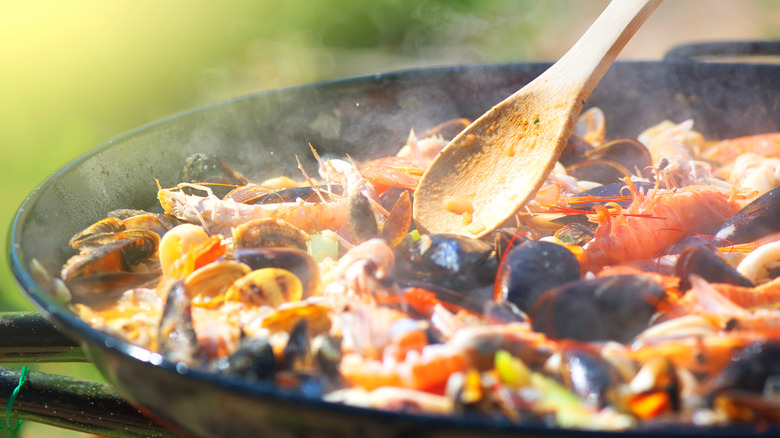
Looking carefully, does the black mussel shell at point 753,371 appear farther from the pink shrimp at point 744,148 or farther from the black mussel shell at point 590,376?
the pink shrimp at point 744,148

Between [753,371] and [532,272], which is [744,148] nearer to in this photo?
[532,272]

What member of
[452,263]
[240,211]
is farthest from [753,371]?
[240,211]

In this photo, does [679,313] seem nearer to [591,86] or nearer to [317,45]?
[591,86]

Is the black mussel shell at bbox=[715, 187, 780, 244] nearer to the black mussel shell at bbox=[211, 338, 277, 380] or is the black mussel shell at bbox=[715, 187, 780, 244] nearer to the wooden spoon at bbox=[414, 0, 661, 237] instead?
the wooden spoon at bbox=[414, 0, 661, 237]

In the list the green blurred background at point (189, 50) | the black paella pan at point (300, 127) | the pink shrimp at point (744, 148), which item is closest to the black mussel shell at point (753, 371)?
the black paella pan at point (300, 127)

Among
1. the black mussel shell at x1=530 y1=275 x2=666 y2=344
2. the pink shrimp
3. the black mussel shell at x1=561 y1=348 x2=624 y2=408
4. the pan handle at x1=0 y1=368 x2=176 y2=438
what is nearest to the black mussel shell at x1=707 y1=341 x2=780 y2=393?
the black mussel shell at x1=561 y1=348 x2=624 y2=408

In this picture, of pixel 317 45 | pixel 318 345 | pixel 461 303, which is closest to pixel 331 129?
pixel 461 303
